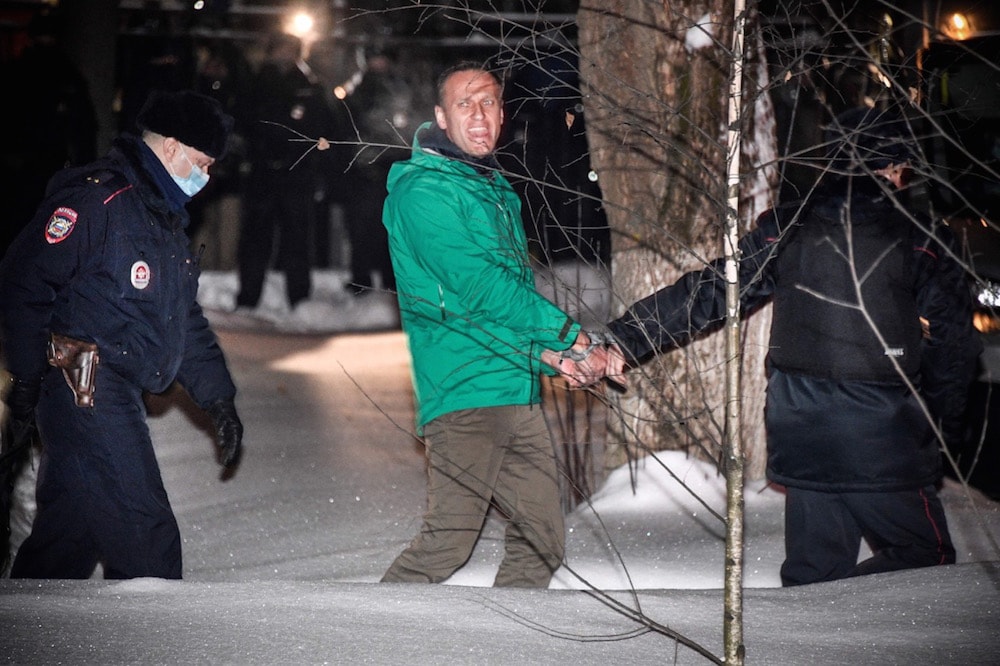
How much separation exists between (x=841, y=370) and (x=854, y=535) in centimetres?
56

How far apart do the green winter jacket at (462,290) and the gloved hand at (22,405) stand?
1.16 m

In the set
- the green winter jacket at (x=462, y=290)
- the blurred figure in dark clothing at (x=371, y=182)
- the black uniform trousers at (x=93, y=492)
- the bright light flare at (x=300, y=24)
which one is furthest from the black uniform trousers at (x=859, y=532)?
the bright light flare at (x=300, y=24)

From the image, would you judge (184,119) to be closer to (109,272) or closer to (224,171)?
(109,272)

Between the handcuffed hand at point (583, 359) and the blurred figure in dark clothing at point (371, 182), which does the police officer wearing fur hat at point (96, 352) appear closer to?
the handcuffed hand at point (583, 359)

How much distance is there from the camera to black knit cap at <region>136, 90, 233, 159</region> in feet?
11.5

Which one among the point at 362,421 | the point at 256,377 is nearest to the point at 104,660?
the point at 362,421

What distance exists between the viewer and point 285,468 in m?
5.30

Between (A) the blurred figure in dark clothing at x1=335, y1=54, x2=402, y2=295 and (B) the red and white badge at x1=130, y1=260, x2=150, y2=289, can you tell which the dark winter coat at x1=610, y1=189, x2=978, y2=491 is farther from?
(A) the blurred figure in dark clothing at x1=335, y1=54, x2=402, y2=295

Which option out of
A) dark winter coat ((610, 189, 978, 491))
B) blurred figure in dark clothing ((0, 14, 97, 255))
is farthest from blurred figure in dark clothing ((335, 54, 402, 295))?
dark winter coat ((610, 189, 978, 491))

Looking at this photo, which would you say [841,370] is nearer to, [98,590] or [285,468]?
[98,590]

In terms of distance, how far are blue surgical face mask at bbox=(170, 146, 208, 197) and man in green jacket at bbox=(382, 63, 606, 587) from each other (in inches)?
25.9

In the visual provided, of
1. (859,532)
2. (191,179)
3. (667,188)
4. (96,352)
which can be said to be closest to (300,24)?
(667,188)

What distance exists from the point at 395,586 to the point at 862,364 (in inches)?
62.4

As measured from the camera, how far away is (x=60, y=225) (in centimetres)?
327
